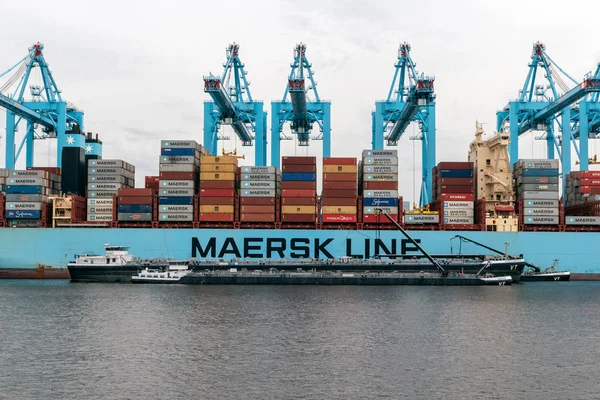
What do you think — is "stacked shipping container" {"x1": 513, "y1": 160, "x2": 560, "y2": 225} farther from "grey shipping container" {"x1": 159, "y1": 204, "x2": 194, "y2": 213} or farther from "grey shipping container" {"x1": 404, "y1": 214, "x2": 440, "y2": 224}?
"grey shipping container" {"x1": 159, "y1": 204, "x2": 194, "y2": 213}

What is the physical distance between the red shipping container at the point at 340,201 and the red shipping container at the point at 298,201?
122cm

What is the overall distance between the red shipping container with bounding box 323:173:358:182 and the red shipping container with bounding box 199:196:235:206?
9.85 meters

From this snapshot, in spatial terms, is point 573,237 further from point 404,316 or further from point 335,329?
point 335,329

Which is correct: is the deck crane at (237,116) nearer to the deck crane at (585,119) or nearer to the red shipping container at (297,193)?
the red shipping container at (297,193)

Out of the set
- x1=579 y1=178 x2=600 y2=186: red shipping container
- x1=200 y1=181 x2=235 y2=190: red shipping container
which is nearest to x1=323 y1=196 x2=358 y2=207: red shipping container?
x1=200 y1=181 x2=235 y2=190: red shipping container

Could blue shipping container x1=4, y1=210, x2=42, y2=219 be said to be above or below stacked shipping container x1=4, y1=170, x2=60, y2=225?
below

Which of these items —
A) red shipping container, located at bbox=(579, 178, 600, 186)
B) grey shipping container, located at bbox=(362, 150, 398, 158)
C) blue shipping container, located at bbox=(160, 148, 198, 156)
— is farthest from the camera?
red shipping container, located at bbox=(579, 178, 600, 186)

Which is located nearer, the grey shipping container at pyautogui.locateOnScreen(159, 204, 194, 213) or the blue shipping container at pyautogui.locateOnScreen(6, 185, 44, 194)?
the grey shipping container at pyautogui.locateOnScreen(159, 204, 194, 213)

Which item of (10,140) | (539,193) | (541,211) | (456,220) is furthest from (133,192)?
(541,211)

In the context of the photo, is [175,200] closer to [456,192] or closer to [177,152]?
[177,152]

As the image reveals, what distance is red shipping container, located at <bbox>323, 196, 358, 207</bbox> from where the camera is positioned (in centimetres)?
6844

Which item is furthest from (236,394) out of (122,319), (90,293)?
(90,293)

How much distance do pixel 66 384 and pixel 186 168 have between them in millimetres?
45336

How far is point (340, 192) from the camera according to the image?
68.7m
